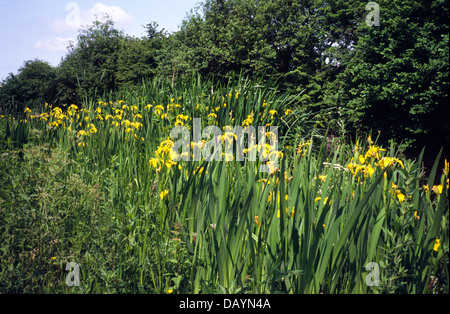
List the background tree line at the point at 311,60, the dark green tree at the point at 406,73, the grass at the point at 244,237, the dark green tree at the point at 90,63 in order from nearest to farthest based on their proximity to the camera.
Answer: the grass at the point at 244,237 → the dark green tree at the point at 406,73 → the background tree line at the point at 311,60 → the dark green tree at the point at 90,63

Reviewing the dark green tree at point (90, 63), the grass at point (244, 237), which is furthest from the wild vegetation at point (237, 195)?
the dark green tree at point (90, 63)

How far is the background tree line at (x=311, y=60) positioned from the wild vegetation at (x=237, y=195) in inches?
2.9

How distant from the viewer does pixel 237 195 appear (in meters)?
2.04

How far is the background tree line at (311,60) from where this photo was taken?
636cm

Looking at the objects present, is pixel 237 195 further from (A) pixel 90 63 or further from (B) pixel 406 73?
(A) pixel 90 63

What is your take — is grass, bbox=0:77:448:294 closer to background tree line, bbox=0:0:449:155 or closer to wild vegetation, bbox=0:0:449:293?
wild vegetation, bbox=0:0:449:293

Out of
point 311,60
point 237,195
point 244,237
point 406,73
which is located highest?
point 311,60

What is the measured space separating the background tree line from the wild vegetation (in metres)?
0.07

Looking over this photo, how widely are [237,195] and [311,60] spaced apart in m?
9.14

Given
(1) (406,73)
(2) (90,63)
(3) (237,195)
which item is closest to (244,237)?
(3) (237,195)

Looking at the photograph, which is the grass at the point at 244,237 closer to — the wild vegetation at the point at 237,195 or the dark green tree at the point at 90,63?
the wild vegetation at the point at 237,195

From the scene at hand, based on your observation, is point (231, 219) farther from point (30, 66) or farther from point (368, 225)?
point (30, 66)

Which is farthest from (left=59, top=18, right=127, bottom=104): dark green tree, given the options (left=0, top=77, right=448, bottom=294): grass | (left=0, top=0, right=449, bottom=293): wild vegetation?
(left=0, top=77, right=448, bottom=294): grass
